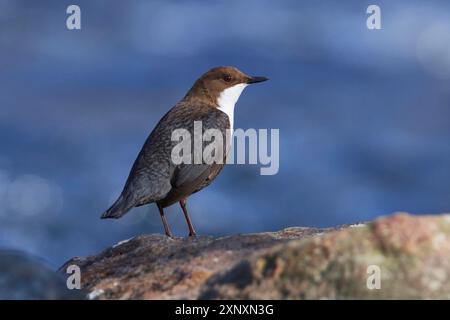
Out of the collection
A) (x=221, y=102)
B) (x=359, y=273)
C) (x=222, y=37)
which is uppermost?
(x=222, y=37)

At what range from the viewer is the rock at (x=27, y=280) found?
12.9 ft

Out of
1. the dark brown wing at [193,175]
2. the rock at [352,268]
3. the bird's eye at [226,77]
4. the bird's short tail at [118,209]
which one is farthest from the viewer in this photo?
the bird's eye at [226,77]

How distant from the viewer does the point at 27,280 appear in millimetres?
3994

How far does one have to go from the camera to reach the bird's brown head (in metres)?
7.52

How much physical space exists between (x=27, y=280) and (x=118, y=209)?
2.11 m

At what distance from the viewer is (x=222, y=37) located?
1766 cm

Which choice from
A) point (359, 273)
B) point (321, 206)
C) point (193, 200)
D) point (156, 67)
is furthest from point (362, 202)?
point (359, 273)

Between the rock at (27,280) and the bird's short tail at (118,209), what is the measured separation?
179cm

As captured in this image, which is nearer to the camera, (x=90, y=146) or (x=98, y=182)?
(x=98, y=182)

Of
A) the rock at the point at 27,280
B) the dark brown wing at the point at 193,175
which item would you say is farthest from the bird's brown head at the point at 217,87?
the rock at the point at 27,280

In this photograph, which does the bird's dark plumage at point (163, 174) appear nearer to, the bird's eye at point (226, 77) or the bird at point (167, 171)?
the bird at point (167, 171)
